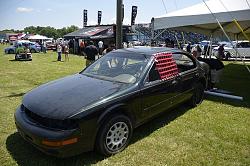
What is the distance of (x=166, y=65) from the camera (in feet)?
17.1

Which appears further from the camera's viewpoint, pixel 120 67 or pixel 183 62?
pixel 183 62

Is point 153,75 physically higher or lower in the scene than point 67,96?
higher

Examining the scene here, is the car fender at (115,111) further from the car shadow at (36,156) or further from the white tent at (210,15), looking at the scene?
the white tent at (210,15)

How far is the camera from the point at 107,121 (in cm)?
380

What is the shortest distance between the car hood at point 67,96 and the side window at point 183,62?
6.41 ft

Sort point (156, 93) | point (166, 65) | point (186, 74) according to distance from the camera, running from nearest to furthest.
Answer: point (156, 93) < point (166, 65) < point (186, 74)

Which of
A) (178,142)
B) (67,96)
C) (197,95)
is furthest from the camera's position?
(197,95)

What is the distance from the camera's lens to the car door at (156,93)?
4.52 metres

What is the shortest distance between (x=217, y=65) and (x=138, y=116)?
5.29 metres

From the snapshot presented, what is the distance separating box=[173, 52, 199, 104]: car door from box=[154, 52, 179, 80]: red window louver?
0.24m

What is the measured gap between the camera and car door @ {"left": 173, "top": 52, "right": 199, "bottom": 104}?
562 centimetres

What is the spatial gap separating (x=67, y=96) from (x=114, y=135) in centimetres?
93

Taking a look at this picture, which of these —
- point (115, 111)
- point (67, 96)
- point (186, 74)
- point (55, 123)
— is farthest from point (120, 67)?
point (55, 123)

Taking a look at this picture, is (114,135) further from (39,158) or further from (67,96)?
(39,158)
